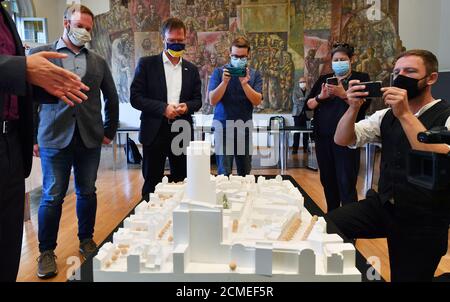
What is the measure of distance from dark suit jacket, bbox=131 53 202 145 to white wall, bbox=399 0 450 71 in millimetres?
7912

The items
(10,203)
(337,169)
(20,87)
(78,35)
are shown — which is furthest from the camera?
(337,169)

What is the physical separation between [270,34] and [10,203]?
8.77 meters

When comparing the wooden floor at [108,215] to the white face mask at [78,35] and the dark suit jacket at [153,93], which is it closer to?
the dark suit jacket at [153,93]

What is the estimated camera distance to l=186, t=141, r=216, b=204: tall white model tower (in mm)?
1545

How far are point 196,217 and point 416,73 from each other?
1.50m

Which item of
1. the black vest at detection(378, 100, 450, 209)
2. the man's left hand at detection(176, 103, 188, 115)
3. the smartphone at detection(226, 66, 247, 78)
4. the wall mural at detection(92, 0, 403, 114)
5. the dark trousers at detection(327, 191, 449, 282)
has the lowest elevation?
the dark trousers at detection(327, 191, 449, 282)

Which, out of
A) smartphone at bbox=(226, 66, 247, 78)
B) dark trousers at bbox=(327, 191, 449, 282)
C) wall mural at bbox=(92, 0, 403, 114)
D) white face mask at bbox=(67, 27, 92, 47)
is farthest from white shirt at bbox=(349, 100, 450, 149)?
wall mural at bbox=(92, 0, 403, 114)

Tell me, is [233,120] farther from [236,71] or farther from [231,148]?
[236,71]

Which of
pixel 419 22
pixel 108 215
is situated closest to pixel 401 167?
pixel 108 215

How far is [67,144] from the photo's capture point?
9.36ft

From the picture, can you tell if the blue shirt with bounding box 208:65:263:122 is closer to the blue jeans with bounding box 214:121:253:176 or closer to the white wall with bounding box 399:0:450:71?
the blue jeans with bounding box 214:121:253:176

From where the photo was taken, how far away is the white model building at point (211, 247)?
1341mm

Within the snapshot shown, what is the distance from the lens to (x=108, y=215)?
4.48m

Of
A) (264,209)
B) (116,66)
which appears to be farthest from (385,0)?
(264,209)
